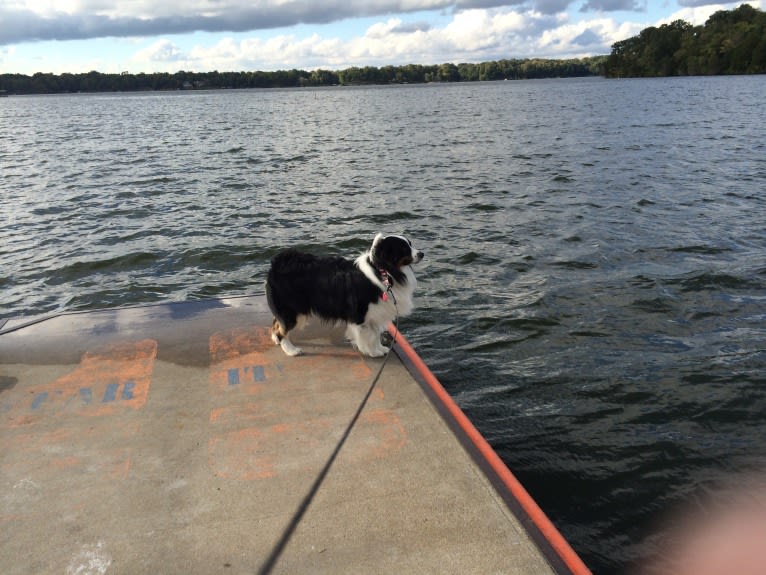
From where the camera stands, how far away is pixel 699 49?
388 ft

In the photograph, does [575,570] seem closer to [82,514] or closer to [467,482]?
[467,482]

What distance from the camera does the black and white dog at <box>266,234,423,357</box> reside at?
5.87m

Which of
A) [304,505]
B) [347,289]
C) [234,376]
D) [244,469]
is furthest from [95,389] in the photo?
[304,505]

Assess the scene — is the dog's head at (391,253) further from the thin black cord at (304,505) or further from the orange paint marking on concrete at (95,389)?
the orange paint marking on concrete at (95,389)

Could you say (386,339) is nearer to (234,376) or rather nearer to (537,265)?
(234,376)

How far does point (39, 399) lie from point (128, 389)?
2.41ft

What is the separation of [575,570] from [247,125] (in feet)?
156

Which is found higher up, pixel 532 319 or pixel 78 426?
pixel 78 426

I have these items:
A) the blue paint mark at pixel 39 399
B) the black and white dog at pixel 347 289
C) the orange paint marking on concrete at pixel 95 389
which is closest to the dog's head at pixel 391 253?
the black and white dog at pixel 347 289

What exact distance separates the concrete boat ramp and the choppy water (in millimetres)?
1297

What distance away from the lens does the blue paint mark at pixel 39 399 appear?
16.5 feet

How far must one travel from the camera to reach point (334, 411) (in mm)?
4930

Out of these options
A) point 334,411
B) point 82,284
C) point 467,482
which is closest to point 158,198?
point 82,284

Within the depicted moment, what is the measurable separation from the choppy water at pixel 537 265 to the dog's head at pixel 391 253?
1.76 metres
